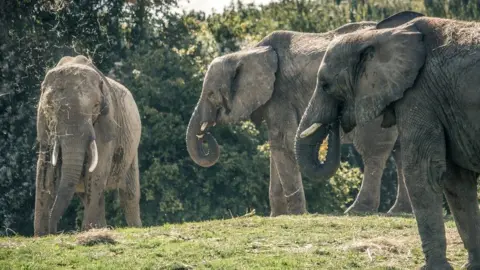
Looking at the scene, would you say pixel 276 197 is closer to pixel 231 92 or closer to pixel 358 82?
pixel 231 92

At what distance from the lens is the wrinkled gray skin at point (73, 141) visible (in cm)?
1955

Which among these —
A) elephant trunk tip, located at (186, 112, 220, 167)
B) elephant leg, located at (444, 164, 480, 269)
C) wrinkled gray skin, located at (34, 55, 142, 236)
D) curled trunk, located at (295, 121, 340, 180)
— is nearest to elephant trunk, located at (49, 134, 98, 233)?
wrinkled gray skin, located at (34, 55, 142, 236)

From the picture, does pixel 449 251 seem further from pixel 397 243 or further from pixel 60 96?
pixel 60 96

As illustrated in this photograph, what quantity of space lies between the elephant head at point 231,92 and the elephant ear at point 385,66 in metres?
7.79

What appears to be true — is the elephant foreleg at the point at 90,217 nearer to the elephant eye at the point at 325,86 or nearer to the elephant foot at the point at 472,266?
the elephant eye at the point at 325,86

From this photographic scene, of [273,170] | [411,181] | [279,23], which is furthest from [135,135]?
[279,23]

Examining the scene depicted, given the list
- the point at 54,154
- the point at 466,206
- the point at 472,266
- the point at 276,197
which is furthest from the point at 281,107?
the point at 472,266

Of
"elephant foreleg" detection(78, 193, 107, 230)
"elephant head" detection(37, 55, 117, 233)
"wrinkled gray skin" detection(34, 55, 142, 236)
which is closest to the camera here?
"elephant head" detection(37, 55, 117, 233)

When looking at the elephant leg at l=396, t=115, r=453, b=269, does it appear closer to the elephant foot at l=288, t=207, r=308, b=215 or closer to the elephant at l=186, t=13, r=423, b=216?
the elephant at l=186, t=13, r=423, b=216

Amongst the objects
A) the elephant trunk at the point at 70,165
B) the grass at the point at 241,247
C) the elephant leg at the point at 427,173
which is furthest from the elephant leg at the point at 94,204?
the elephant leg at the point at 427,173

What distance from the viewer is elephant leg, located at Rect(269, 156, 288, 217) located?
21.8 metres

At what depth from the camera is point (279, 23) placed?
3500 centimetres

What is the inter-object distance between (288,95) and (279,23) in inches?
528

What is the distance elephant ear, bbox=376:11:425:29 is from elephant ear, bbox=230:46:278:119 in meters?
7.60
